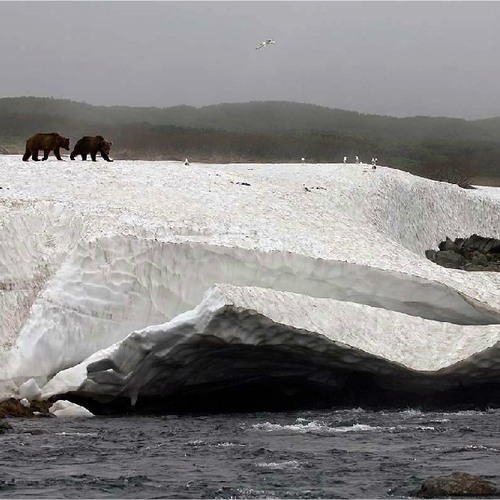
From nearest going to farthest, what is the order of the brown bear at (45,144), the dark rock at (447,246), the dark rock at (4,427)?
the dark rock at (4,427), the brown bear at (45,144), the dark rock at (447,246)

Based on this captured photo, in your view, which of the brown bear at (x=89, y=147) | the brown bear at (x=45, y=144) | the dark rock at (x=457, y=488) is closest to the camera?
the dark rock at (x=457, y=488)

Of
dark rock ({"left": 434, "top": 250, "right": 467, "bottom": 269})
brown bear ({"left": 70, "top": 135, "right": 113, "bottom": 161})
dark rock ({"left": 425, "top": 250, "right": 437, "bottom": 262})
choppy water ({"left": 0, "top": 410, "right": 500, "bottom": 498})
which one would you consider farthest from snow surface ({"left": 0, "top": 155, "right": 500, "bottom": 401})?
dark rock ({"left": 425, "top": 250, "right": 437, "bottom": 262})

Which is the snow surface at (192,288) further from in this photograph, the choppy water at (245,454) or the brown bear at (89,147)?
the brown bear at (89,147)

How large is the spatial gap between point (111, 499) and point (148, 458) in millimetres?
2850

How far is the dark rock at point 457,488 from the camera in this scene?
13.6 metres

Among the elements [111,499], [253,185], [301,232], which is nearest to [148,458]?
[111,499]

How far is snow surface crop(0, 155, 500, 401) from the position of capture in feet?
69.7

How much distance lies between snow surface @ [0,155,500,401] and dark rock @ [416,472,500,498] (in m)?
7.29

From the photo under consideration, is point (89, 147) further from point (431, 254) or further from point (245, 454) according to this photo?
point (245, 454)

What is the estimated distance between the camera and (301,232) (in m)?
27.1

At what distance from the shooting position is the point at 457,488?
13.7 m

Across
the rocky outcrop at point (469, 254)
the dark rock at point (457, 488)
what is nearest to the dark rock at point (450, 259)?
the rocky outcrop at point (469, 254)

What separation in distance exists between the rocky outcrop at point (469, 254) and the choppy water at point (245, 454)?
48.0 feet

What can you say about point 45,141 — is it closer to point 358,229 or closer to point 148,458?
point 358,229
